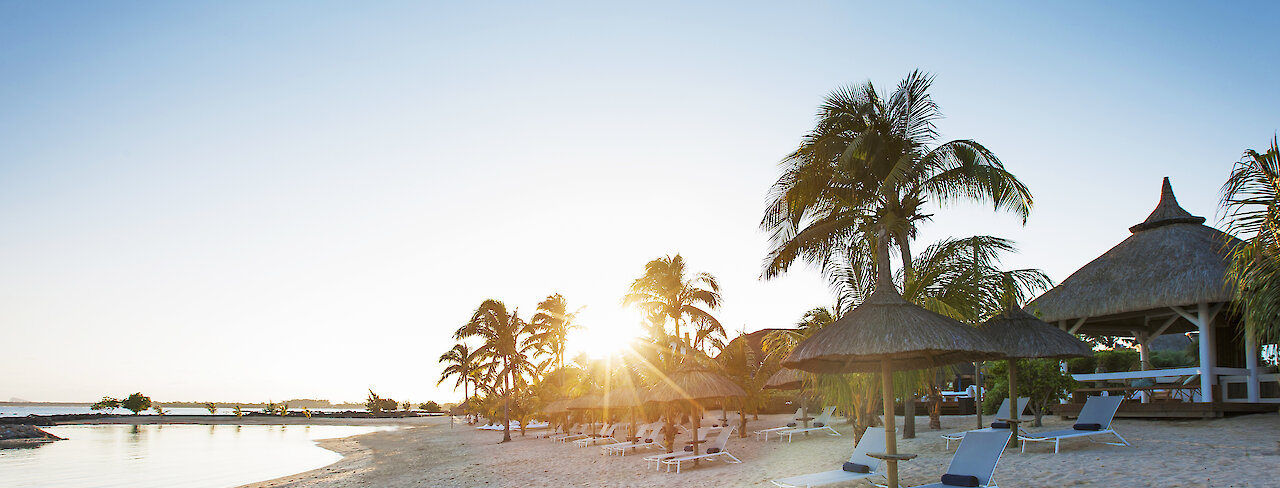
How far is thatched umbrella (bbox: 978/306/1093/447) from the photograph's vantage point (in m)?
9.64

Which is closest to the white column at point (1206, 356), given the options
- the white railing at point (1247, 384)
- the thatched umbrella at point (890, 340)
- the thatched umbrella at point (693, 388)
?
the white railing at point (1247, 384)

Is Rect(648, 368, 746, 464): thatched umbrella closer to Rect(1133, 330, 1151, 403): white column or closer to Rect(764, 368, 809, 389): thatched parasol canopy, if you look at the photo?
Rect(764, 368, 809, 389): thatched parasol canopy

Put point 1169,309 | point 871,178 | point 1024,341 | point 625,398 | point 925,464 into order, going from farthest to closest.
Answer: point 625,398 < point 1169,309 < point 871,178 < point 925,464 < point 1024,341

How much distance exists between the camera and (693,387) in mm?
13188

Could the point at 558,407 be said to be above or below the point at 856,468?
below

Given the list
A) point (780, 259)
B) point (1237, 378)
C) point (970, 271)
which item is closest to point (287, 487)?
point (780, 259)

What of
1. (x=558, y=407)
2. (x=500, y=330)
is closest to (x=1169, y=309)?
(x=558, y=407)

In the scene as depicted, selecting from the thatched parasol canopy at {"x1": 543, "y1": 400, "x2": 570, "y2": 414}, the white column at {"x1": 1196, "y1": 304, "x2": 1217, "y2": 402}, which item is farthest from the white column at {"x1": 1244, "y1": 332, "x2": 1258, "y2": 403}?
the thatched parasol canopy at {"x1": 543, "y1": 400, "x2": 570, "y2": 414}

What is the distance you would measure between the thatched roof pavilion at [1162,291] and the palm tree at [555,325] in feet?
65.8

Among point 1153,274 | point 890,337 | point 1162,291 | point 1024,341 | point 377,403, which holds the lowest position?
point 377,403

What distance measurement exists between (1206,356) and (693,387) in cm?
963

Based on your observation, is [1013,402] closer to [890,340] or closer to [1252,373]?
[890,340]

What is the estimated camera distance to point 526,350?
30.8 m

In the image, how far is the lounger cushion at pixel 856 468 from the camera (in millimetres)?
8312
